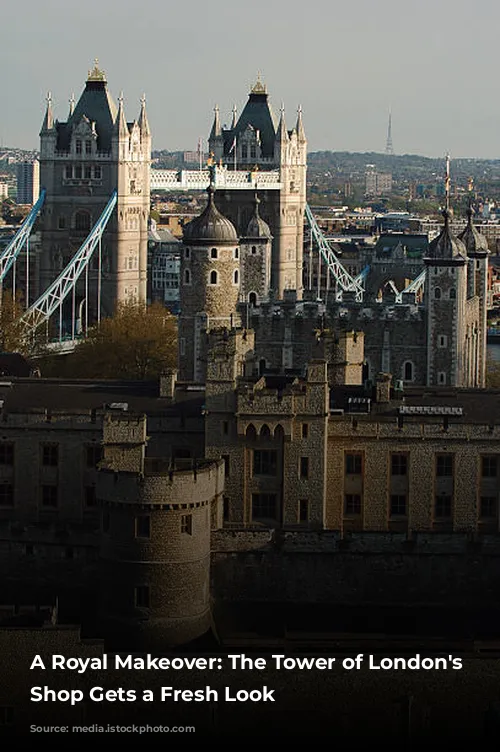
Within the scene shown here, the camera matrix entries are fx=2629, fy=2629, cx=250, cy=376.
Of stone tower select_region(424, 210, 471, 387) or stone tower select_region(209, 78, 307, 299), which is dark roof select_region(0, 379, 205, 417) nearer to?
stone tower select_region(424, 210, 471, 387)

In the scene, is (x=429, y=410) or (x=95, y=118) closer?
(x=429, y=410)

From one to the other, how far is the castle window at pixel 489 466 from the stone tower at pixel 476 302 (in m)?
35.6

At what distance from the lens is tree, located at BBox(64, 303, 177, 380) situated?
124 meters

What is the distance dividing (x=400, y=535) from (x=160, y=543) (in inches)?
330

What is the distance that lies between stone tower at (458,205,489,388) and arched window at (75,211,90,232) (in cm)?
5910

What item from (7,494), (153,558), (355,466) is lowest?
(153,558)

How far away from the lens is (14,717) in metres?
66.4

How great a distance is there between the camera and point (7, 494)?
82750 millimetres

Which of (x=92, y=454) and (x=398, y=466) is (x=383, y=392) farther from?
(x=92, y=454)

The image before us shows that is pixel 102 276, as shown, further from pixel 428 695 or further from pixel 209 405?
pixel 428 695

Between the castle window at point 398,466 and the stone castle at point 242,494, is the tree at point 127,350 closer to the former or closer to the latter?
the stone castle at point 242,494

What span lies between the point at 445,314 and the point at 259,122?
74.7 metres

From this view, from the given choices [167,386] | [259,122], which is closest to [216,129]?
[259,122]

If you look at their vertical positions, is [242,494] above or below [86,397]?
below
